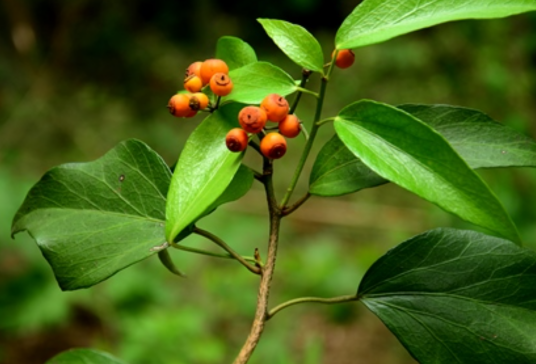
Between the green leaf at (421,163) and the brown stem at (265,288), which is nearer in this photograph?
the green leaf at (421,163)

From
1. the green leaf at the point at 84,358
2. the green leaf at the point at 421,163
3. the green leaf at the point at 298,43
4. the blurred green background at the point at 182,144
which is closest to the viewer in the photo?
the green leaf at the point at 421,163

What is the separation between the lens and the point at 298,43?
51 centimetres

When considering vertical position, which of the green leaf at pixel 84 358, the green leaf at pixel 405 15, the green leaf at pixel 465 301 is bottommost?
the green leaf at pixel 84 358

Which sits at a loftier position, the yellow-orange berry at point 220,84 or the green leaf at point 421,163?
the yellow-orange berry at point 220,84

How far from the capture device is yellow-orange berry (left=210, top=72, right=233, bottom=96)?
0.49 metres

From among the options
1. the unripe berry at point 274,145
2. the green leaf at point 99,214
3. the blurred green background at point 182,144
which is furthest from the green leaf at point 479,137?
the blurred green background at point 182,144

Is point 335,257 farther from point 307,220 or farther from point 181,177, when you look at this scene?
point 181,177

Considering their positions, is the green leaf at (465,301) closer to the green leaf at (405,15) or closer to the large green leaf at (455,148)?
the large green leaf at (455,148)

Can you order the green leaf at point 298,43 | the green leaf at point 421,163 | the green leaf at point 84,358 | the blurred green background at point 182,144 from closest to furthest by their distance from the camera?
the green leaf at point 421,163 < the green leaf at point 298,43 < the green leaf at point 84,358 < the blurred green background at point 182,144

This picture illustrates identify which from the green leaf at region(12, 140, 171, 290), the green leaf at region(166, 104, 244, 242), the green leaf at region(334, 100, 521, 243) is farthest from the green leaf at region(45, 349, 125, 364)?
the green leaf at region(334, 100, 521, 243)

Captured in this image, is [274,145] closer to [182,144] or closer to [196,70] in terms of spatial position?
[196,70]

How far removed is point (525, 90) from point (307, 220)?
4.38 feet

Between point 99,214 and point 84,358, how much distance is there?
16 centimetres

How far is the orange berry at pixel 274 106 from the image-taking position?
48 cm
